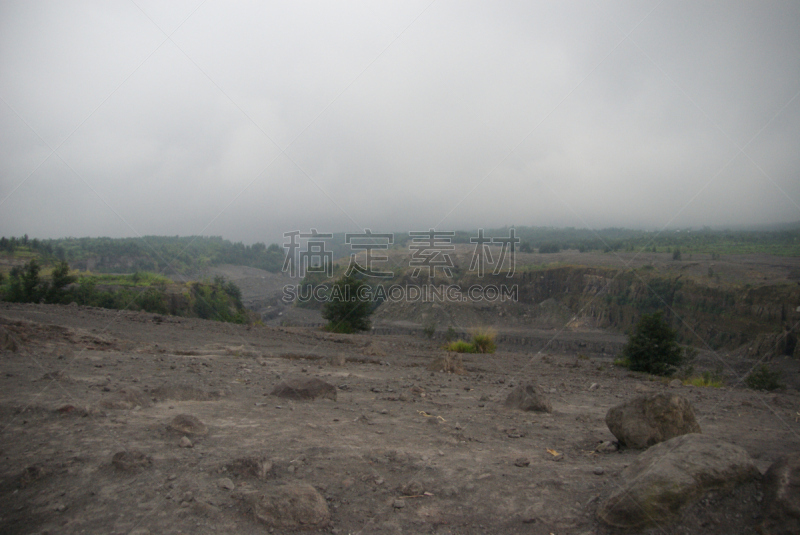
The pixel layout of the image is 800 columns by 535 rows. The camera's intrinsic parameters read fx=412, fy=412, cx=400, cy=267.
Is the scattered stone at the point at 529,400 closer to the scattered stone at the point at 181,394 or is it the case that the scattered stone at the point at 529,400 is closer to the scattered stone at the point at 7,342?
the scattered stone at the point at 181,394

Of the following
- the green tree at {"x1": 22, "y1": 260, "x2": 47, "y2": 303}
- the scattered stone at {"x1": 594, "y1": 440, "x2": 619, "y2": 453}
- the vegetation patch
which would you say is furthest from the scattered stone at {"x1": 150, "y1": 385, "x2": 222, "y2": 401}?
the green tree at {"x1": 22, "y1": 260, "x2": 47, "y2": 303}

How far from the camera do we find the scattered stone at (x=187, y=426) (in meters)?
4.48

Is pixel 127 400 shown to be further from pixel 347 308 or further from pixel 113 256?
pixel 113 256

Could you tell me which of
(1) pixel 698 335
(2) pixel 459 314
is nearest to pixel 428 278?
(2) pixel 459 314

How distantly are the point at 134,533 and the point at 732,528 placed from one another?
3.92 meters

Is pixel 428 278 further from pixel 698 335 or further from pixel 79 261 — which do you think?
pixel 79 261

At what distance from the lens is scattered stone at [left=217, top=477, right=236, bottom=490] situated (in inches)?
133

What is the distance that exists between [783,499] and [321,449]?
3.69 meters

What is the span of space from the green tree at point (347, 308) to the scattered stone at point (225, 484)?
20881mm

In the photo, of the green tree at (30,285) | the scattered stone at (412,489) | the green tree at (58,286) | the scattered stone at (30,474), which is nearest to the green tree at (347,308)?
the green tree at (58,286)

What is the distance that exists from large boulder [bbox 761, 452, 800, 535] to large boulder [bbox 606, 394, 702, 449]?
1.55 m

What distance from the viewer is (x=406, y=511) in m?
3.24

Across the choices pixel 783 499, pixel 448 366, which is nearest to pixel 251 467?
pixel 783 499

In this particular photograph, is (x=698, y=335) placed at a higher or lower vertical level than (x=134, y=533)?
lower
